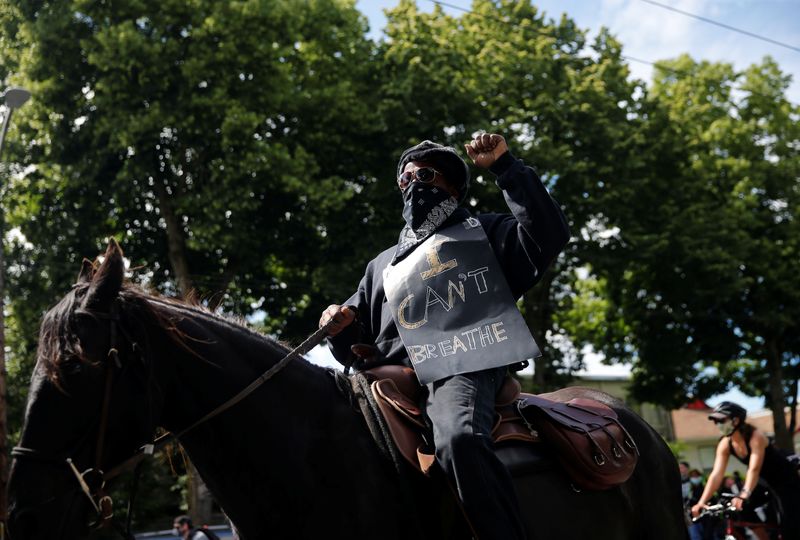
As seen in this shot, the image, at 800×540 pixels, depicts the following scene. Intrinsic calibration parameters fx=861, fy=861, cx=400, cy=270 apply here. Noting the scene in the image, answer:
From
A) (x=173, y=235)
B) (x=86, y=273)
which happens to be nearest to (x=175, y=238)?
(x=173, y=235)

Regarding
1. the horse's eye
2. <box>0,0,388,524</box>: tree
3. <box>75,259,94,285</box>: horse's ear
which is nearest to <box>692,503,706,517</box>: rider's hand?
<box>75,259,94,285</box>: horse's ear

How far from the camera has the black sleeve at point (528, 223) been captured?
3.93 meters

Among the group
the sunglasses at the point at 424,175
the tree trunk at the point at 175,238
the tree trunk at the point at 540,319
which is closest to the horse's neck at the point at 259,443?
the sunglasses at the point at 424,175

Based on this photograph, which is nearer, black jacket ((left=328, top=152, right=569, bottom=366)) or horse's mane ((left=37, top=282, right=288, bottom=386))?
horse's mane ((left=37, top=282, right=288, bottom=386))

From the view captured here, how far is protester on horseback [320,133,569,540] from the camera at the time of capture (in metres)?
3.63

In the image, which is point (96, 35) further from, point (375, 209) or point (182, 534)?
point (182, 534)

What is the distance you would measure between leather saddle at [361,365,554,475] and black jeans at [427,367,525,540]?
92 millimetres

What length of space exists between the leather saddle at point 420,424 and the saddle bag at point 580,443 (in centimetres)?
6

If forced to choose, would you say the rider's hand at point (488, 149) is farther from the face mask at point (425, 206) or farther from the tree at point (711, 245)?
the tree at point (711, 245)

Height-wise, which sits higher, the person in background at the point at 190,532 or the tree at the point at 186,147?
the tree at the point at 186,147

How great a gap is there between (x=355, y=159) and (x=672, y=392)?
564 inches

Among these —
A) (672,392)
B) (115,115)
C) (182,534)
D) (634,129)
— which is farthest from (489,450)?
(672,392)

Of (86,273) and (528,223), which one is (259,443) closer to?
(86,273)

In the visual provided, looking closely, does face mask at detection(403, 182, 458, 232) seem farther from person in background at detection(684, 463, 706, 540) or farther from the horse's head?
person in background at detection(684, 463, 706, 540)
